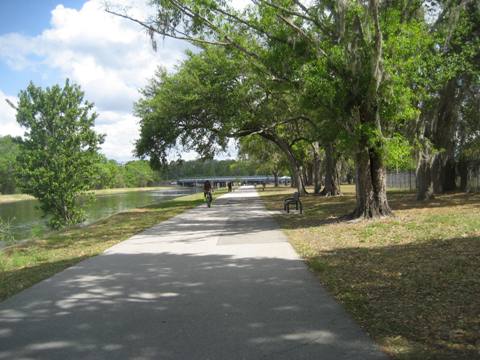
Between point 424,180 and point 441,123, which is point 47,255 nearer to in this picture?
point 424,180

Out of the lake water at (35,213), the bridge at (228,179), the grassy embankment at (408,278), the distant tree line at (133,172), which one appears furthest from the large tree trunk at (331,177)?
the bridge at (228,179)

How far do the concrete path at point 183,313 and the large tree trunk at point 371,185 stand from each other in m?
5.74

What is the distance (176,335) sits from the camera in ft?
14.1

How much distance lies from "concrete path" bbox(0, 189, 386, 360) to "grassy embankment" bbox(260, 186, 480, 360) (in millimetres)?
331

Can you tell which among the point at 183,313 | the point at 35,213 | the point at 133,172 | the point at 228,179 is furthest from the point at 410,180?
the point at 133,172

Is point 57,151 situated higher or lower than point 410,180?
higher

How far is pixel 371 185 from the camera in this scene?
1340 cm

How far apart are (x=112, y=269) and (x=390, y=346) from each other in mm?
5278

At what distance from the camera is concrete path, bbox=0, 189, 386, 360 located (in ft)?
12.9

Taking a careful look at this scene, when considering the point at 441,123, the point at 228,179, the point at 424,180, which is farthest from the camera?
the point at 228,179

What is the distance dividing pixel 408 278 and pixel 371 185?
24.5 feet

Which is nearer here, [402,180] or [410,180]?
[410,180]

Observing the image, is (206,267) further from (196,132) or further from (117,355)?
(196,132)

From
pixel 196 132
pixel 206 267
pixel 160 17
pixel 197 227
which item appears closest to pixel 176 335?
pixel 206 267
